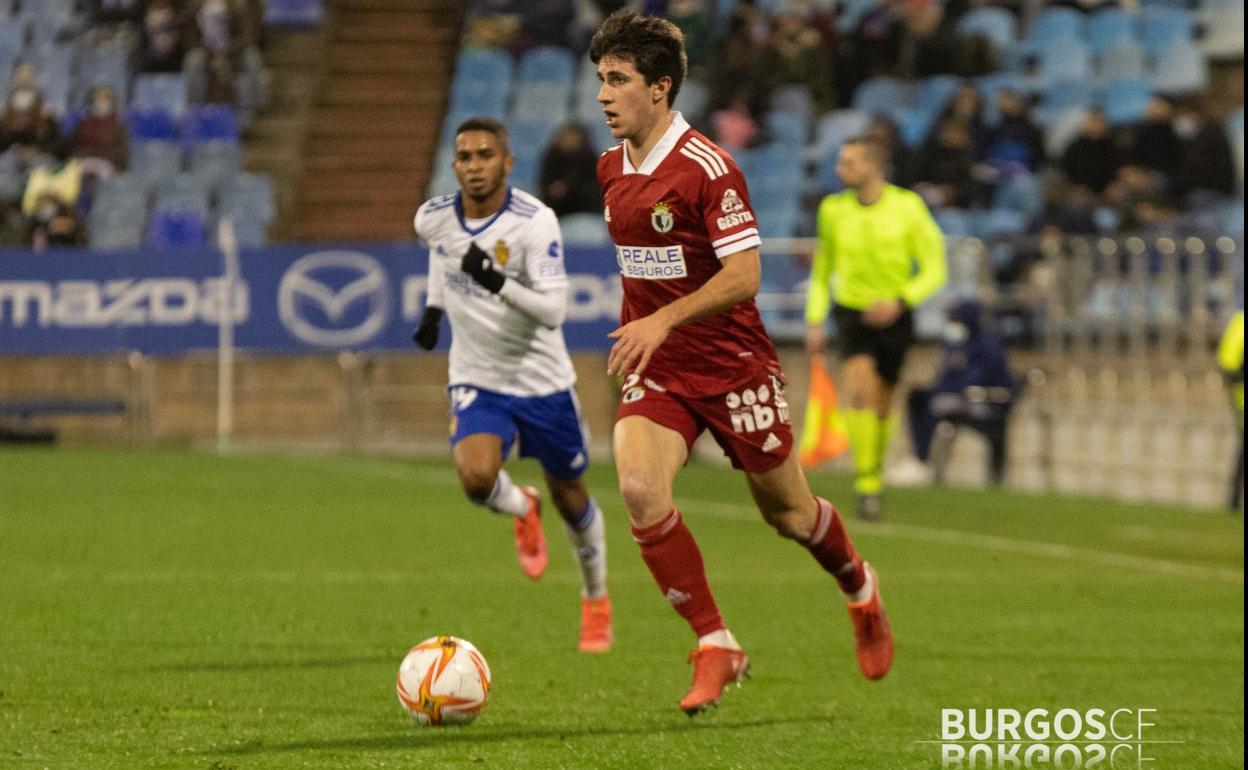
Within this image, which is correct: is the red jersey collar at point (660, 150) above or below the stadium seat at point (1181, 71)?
below

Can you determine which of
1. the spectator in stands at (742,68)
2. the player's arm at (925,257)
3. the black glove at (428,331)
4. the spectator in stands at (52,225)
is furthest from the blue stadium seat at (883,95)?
the black glove at (428,331)

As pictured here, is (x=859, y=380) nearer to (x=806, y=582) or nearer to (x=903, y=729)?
(x=806, y=582)

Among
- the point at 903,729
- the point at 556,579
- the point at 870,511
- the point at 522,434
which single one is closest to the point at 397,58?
the point at 870,511

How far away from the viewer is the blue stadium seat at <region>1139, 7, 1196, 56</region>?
989 inches

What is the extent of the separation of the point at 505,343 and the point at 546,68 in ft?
55.5

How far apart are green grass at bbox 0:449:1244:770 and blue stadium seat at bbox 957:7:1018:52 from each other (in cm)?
969

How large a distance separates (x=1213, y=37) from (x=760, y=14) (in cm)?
512

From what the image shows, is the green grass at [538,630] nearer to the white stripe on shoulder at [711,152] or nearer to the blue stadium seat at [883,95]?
the white stripe on shoulder at [711,152]

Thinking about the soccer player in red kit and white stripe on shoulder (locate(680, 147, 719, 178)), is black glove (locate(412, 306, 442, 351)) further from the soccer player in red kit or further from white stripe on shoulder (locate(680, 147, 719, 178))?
white stripe on shoulder (locate(680, 147, 719, 178))

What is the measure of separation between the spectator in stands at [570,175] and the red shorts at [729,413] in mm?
Result: 15586

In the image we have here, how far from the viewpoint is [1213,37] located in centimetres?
2509

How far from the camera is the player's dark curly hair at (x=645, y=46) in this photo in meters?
6.56

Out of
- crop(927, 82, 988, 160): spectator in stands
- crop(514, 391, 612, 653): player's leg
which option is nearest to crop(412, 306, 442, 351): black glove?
crop(514, 391, 612, 653): player's leg

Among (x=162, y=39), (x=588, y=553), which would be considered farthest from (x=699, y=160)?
(x=162, y=39)
